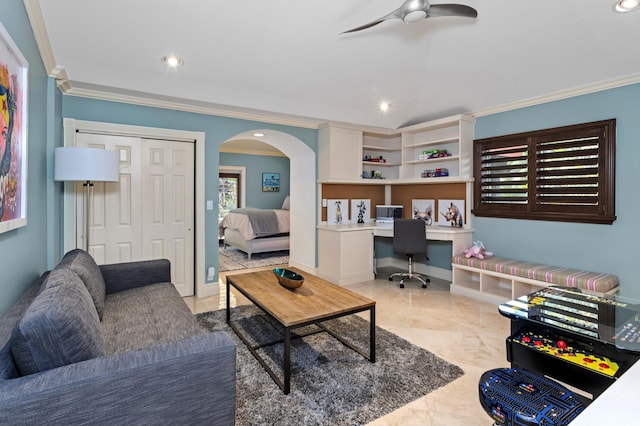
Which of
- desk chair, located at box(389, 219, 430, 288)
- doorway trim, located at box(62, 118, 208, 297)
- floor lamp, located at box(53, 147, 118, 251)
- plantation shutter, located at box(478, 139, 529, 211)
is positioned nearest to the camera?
floor lamp, located at box(53, 147, 118, 251)

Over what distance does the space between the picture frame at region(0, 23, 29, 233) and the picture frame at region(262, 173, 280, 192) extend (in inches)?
274

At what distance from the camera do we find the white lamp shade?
2.65 metres

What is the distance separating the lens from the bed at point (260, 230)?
250 inches

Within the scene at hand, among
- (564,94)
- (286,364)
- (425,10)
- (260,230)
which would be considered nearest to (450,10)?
(425,10)

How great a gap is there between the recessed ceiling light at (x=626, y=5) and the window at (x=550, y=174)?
3.90ft

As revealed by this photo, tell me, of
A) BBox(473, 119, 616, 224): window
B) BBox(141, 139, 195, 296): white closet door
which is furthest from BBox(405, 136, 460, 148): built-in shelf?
BBox(141, 139, 195, 296): white closet door

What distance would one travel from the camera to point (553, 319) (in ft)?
5.22

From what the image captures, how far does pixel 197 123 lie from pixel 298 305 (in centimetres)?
274

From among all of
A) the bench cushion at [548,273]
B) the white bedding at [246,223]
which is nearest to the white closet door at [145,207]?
the white bedding at [246,223]

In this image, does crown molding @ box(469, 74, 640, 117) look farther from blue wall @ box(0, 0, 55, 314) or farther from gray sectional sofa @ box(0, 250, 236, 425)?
blue wall @ box(0, 0, 55, 314)

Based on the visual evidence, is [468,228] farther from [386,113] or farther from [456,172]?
[386,113]

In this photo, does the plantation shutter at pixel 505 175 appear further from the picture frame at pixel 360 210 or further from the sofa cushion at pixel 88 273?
the sofa cushion at pixel 88 273

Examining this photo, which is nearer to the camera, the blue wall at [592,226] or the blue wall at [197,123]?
the blue wall at [592,226]

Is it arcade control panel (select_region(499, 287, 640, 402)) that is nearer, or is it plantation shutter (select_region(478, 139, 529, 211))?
arcade control panel (select_region(499, 287, 640, 402))
